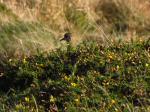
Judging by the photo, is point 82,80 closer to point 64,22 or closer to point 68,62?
point 68,62

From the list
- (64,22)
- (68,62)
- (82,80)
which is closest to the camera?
(82,80)

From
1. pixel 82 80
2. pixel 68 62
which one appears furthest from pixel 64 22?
pixel 82 80

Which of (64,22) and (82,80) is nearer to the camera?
(82,80)

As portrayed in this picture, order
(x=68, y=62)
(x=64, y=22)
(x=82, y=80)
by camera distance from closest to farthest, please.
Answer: (x=82, y=80) → (x=68, y=62) → (x=64, y=22)

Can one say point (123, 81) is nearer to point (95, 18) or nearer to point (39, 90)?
point (39, 90)

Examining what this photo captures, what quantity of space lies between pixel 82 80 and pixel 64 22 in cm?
375

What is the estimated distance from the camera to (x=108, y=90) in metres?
5.80

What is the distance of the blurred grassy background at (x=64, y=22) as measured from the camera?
802cm

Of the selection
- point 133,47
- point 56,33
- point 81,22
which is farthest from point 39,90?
point 81,22

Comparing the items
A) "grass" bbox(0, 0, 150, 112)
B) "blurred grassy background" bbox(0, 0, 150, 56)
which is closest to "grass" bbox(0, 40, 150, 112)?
"grass" bbox(0, 0, 150, 112)

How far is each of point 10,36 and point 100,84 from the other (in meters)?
2.51

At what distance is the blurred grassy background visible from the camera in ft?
26.3

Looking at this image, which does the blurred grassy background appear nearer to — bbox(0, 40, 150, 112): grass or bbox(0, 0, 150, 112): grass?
bbox(0, 0, 150, 112): grass

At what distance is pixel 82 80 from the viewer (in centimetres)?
595
